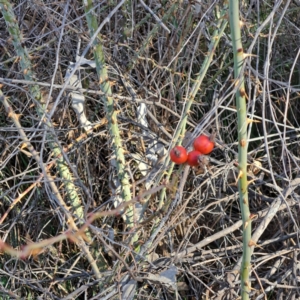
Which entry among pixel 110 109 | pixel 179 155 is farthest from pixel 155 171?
pixel 179 155

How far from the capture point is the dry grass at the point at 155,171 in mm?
1742

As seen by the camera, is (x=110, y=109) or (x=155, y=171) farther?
(x=155, y=171)

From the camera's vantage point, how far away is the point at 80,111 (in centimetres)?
179

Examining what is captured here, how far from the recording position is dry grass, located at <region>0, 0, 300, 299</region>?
1.74m

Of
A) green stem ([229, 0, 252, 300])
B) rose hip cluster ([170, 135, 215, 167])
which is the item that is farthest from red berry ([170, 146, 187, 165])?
green stem ([229, 0, 252, 300])

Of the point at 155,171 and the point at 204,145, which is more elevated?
the point at 204,145

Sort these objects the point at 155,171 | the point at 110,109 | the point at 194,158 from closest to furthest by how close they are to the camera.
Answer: the point at 194,158, the point at 110,109, the point at 155,171

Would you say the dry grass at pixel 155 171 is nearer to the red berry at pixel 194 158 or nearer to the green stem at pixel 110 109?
the green stem at pixel 110 109

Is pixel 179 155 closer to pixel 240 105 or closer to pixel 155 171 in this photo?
pixel 240 105

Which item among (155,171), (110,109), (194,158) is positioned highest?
(194,158)

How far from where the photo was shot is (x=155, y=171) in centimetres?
172

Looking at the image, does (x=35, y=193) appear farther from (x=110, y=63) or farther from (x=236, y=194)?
(x=236, y=194)

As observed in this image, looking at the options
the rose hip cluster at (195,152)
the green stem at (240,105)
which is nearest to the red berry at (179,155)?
the rose hip cluster at (195,152)

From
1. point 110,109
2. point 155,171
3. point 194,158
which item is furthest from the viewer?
point 155,171
